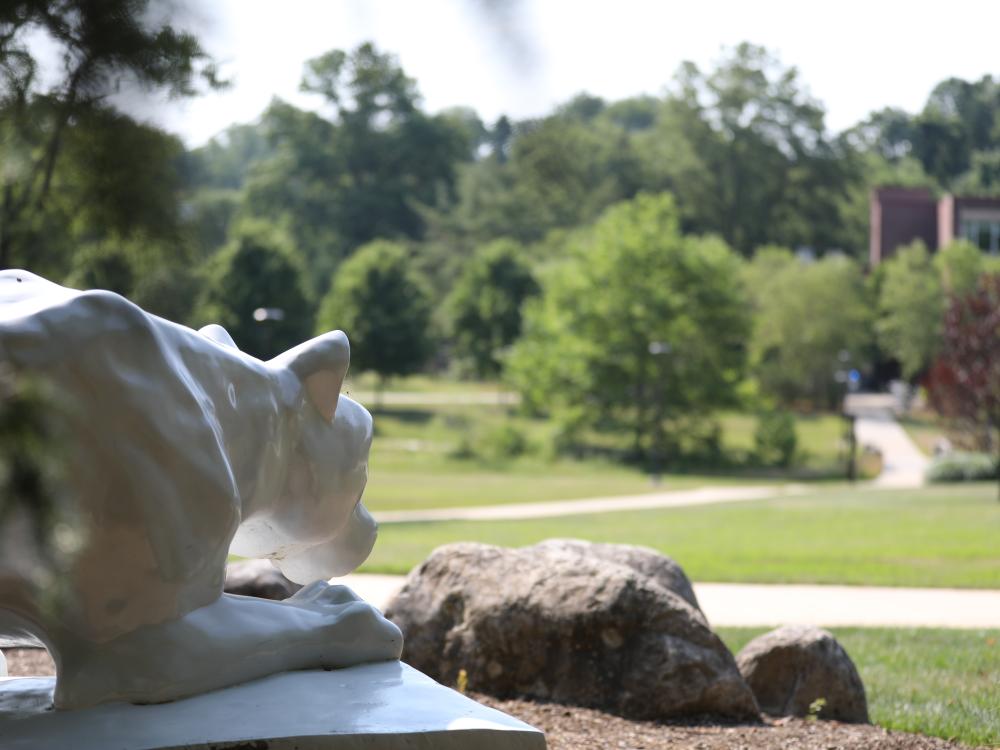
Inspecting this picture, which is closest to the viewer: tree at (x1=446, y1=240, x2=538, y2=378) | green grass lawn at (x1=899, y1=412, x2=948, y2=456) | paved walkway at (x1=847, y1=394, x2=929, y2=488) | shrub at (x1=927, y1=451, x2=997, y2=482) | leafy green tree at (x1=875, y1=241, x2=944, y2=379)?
shrub at (x1=927, y1=451, x2=997, y2=482)

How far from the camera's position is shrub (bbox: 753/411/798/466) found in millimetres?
42938

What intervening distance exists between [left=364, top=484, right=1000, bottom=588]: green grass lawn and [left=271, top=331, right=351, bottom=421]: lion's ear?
9996 millimetres

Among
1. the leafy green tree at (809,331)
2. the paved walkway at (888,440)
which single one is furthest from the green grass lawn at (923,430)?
the leafy green tree at (809,331)

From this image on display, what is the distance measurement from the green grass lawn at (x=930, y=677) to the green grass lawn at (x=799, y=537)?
3812 millimetres

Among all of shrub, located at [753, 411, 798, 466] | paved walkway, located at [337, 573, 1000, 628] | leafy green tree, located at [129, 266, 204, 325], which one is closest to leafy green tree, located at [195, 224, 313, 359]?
shrub, located at [753, 411, 798, 466]

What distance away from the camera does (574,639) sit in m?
6.34

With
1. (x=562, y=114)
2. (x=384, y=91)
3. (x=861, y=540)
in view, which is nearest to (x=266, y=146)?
(x=384, y=91)

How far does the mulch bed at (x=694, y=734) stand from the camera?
546 cm

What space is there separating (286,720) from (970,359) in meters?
30.7

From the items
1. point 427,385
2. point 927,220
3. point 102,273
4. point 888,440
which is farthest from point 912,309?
point 102,273

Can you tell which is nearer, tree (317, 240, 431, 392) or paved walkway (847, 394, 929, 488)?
paved walkway (847, 394, 929, 488)

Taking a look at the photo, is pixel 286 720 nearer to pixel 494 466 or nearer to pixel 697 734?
pixel 697 734

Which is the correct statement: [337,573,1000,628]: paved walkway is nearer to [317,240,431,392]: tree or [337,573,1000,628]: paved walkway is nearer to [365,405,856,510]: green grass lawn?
[365,405,856,510]: green grass lawn

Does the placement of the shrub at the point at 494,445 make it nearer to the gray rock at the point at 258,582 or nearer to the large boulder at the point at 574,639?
the gray rock at the point at 258,582
